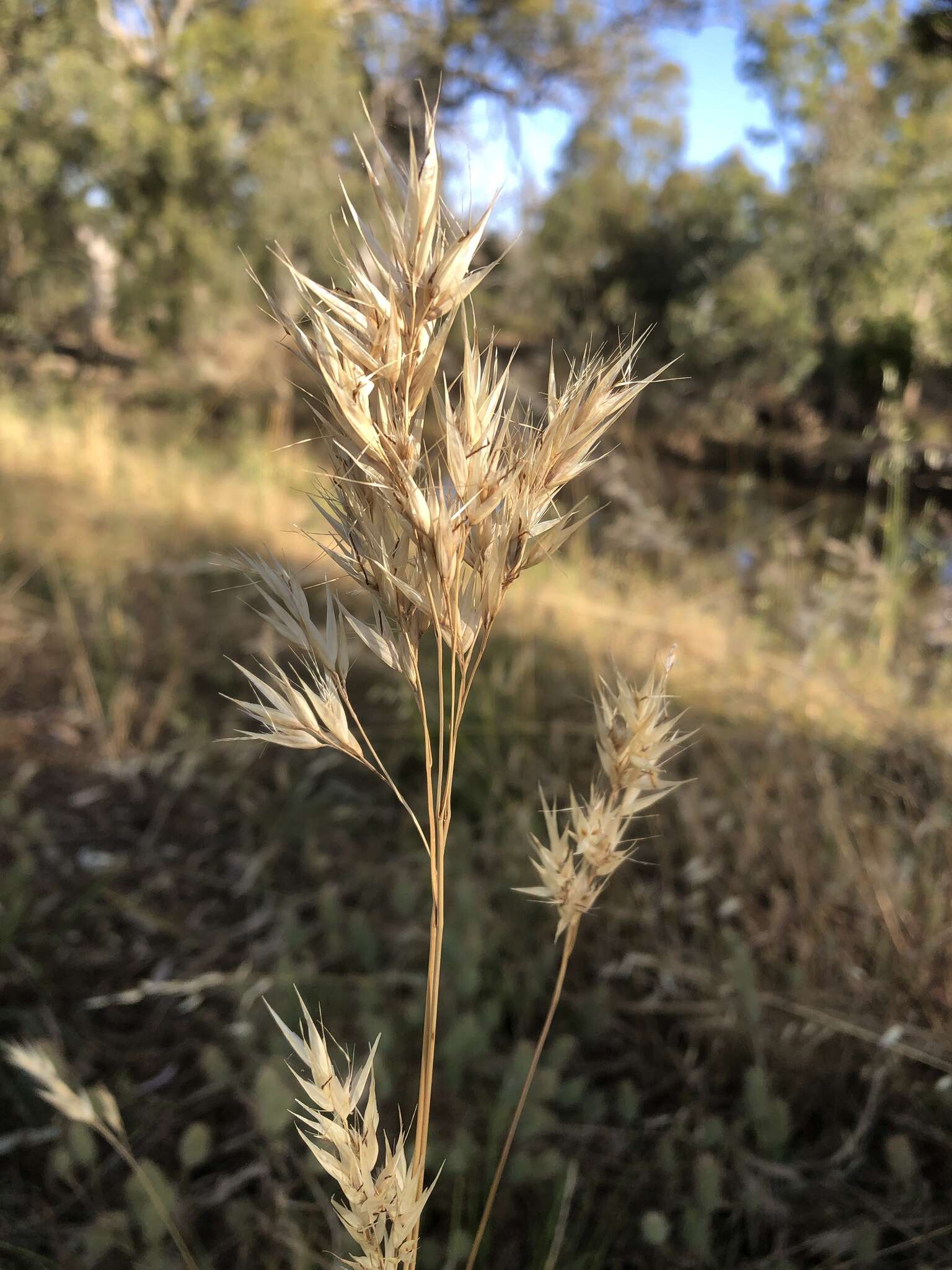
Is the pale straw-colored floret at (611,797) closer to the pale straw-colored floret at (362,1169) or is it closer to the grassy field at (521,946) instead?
the pale straw-colored floret at (362,1169)

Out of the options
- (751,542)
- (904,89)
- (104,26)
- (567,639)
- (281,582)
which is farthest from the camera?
(104,26)

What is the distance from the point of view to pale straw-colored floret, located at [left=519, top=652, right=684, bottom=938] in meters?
0.64

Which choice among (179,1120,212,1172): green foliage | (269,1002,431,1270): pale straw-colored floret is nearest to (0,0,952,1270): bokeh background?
(179,1120,212,1172): green foliage

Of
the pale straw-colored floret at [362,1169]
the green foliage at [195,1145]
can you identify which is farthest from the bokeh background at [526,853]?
the pale straw-colored floret at [362,1169]

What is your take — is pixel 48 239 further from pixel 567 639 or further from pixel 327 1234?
pixel 327 1234

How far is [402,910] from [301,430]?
652 centimetres

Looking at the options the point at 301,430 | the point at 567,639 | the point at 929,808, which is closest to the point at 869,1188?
the point at 929,808

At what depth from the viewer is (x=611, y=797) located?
66 centimetres

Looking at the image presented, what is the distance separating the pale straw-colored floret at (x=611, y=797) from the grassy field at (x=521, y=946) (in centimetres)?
30

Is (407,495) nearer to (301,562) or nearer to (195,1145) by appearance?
(195,1145)

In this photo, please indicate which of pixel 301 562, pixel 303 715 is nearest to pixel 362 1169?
pixel 303 715

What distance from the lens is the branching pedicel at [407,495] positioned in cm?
53

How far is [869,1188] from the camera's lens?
122 cm

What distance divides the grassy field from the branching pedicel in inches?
4.4
